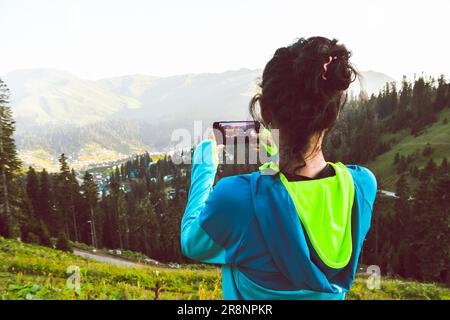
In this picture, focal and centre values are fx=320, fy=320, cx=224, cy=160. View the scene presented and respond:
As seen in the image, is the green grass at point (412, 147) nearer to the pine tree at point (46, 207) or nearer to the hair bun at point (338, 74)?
the pine tree at point (46, 207)

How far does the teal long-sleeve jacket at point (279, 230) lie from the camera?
4.77 feet

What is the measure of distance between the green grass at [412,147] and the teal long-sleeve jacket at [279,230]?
7849cm

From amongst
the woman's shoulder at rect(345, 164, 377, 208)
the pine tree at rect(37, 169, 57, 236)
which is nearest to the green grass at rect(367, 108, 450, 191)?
the pine tree at rect(37, 169, 57, 236)

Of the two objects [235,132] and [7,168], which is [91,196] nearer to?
[7,168]

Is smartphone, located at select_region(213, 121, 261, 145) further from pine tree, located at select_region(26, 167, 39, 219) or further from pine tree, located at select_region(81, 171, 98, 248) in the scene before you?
pine tree, located at select_region(26, 167, 39, 219)

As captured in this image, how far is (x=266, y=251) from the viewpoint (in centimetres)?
152

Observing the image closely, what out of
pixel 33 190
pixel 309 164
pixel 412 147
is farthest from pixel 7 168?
pixel 412 147

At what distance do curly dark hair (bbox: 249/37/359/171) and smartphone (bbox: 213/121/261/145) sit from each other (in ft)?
1.50

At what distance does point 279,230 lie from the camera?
146cm

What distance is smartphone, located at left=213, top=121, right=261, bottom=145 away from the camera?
2.12 metres
